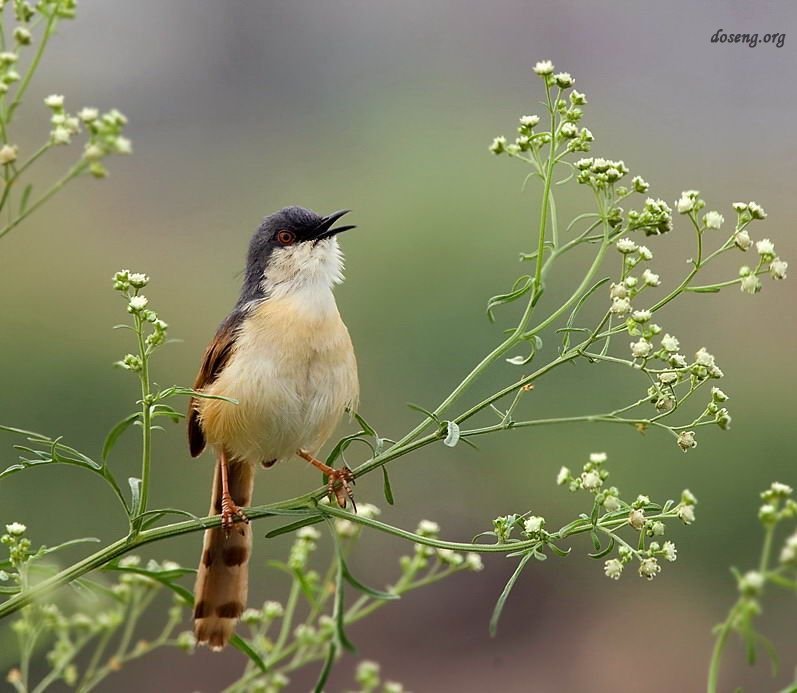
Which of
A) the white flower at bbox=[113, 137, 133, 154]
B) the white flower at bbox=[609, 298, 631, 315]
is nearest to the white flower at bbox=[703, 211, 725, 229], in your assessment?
the white flower at bbox=[609, 298, 631, 315]

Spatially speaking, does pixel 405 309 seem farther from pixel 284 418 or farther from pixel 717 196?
pixel 284 418

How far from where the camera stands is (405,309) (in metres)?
11.6

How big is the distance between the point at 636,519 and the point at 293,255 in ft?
7.74

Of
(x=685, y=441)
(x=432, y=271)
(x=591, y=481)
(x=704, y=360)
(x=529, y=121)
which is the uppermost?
(x=432, y=271)

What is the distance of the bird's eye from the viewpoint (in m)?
4.62

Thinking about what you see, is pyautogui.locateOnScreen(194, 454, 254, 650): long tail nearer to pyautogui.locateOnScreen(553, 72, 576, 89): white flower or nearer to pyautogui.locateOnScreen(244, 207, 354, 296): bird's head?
pyautogui.locateOnScreen(244, 207, 354, 296): bird's head

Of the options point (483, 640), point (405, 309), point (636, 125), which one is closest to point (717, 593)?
point (483, 640)

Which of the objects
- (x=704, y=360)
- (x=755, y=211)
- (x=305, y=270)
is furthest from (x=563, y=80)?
(x=305, y=270)

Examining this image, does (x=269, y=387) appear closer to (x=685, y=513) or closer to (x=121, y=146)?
A: (x=685, y=513)

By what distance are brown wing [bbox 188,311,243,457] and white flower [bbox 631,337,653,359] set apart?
6.46 feet

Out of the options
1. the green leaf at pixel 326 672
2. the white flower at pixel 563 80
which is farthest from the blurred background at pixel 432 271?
the green leaf at pixel 326 672

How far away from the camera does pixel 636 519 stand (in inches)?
100

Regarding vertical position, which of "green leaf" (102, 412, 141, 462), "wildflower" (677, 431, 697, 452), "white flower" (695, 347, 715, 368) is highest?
"white flower" (695, 347, 715, 368)

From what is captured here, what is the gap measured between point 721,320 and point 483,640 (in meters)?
3.97
